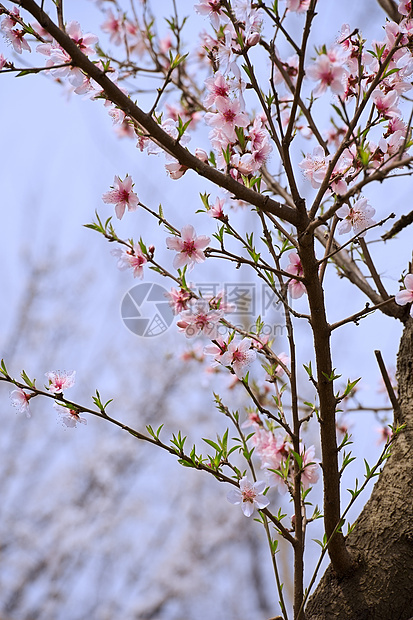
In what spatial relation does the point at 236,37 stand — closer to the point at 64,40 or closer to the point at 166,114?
the point at 64,40

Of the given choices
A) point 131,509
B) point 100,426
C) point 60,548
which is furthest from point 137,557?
point 100,426

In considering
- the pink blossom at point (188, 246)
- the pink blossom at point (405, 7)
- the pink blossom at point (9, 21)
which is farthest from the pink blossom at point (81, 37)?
the pink blossom at point (405, 7)

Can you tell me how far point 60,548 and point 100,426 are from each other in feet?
3.94

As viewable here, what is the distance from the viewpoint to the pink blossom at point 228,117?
102 centimetres

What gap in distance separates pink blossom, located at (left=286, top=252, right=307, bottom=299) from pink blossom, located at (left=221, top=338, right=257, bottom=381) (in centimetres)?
15

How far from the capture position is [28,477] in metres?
5.50

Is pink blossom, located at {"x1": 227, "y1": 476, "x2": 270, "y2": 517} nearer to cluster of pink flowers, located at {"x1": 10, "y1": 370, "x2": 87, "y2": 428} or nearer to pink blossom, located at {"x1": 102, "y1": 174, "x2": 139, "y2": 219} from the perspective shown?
cluster of pink flowers, located at {"x1": 10, "y1": 370, "x2": 87, "y2": 428}

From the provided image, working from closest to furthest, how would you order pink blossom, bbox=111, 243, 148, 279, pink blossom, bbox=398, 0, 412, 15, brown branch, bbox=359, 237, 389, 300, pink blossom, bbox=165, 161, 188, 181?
pink blossom, bbox=165, 161, 188, 181 < pink blossom, bbox=398, 0, 412, 15 < pink blossom, bbox=111, 243, 148, 279 < brown branch, bbox=359, 237, 389, 300

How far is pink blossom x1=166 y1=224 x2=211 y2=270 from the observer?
1006 millimetres

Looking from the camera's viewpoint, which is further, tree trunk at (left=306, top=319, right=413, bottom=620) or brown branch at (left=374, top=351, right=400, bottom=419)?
brown branch at (left=374, top=351, right=400, bottom=419)

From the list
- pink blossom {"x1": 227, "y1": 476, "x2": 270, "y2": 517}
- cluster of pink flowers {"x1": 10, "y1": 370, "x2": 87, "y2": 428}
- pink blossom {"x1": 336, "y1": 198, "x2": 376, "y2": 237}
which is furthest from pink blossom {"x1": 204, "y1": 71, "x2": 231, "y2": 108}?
pink blossom {"x1": 227, "y1": 476, "x2": 270, "y2": 517}

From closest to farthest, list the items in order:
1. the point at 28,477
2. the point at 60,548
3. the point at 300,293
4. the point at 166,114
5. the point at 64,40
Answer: the point at 64,40 < the point at 300,293 < the point at 166,114 < the point at 60,548 < the point at 28,477

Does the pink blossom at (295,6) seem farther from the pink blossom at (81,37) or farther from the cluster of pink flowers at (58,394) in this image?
the cluster of pink flowers at (58,394)

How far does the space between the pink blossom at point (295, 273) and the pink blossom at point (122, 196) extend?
33 centimetres
